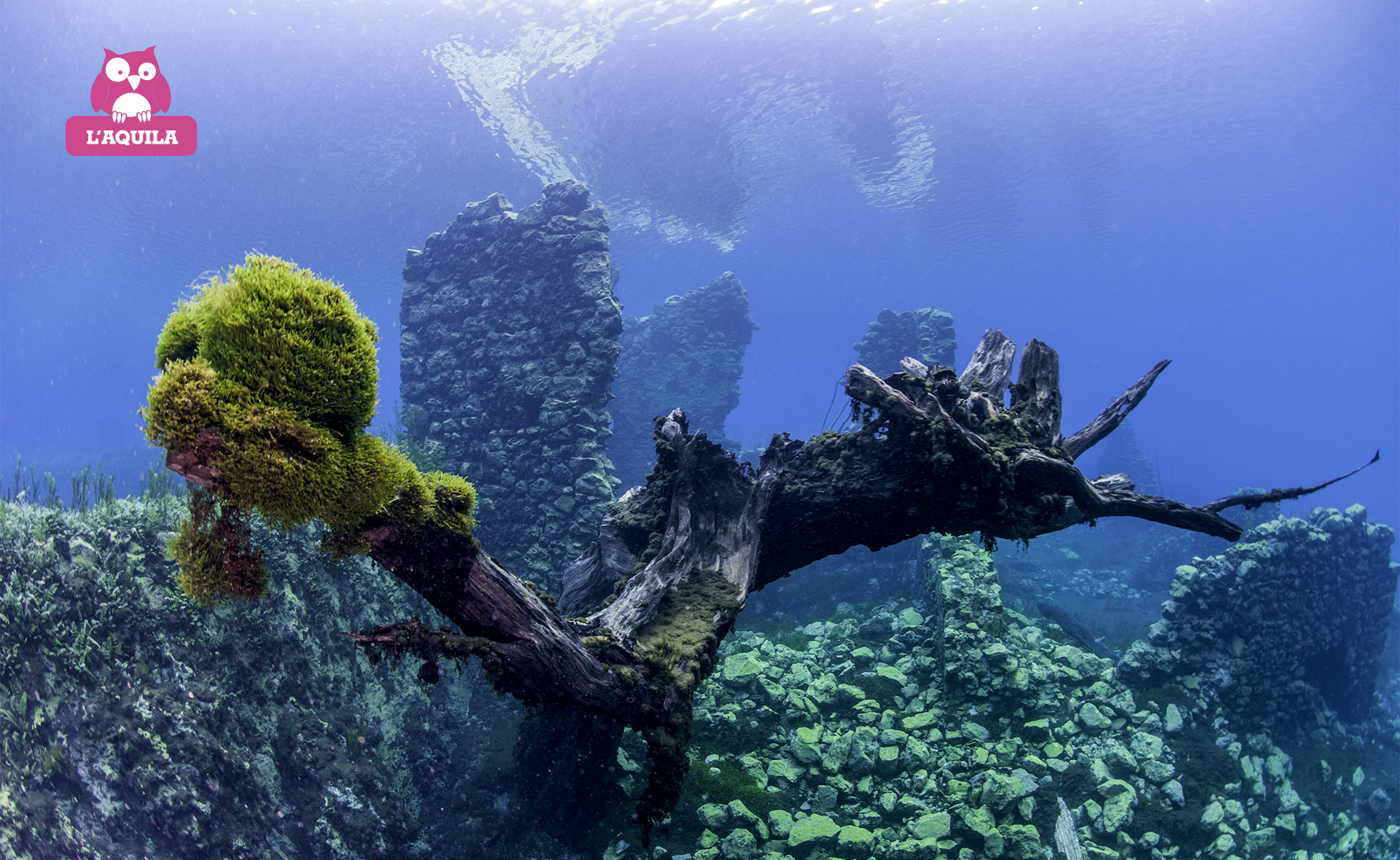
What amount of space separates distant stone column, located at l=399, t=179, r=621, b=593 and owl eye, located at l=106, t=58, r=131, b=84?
10928mm

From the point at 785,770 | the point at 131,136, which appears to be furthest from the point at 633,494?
the point at 131,136

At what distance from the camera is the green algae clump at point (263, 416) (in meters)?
2.38

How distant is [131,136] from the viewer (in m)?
20.4

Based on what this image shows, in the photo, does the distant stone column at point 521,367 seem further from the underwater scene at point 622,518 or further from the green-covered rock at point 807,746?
the green-covered rock at point 807,746

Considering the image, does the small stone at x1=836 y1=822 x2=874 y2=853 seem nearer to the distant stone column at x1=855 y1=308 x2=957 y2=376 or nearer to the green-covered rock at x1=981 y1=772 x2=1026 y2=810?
the green-covered rock at x1=981 y1=772 x2=1026 y2=810

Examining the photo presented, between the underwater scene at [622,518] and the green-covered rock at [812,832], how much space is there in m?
0.04

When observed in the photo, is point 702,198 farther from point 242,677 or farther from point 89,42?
point 242,677

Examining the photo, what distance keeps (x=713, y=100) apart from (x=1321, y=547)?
2879cm

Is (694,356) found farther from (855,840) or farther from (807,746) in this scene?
(855,840)

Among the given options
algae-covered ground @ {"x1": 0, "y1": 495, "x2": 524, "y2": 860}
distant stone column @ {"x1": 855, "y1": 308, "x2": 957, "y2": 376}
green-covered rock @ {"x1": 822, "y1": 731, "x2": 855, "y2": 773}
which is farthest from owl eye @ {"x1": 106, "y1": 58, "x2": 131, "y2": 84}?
distant stone column @ {"x1": 855, "y1": 308, "x2": 957, "y2": 376}

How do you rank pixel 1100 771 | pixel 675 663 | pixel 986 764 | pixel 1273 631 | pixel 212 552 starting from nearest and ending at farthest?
pixel 212 552 → pixel 675 663 → pixel 986 764 → pixel 1100 771 → pixel 1273 631

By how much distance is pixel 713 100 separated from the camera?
94.5 ft

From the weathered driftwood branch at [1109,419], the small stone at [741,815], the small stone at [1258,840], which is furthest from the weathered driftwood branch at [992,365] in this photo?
the small stone at [1258,840]

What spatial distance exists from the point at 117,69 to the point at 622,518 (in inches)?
975
